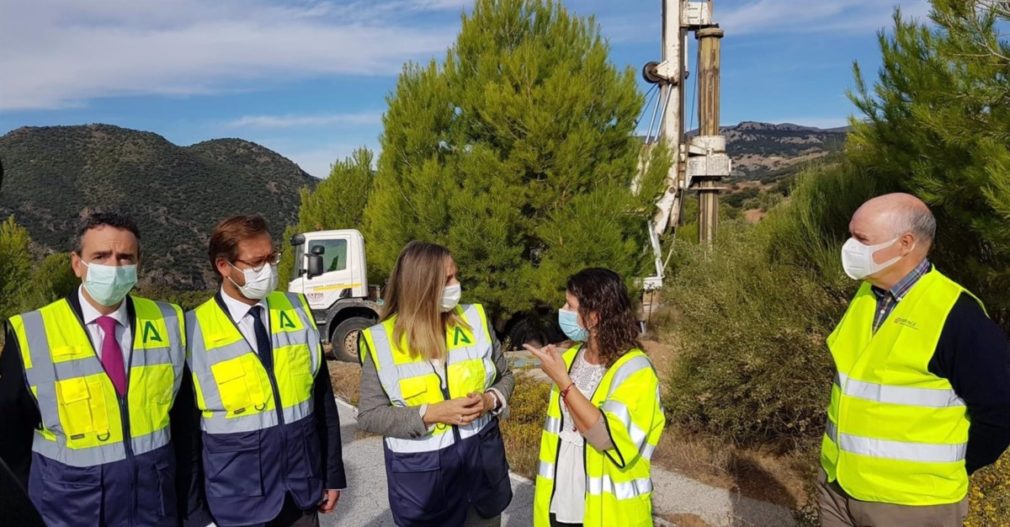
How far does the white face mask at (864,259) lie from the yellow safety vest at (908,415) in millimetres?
130

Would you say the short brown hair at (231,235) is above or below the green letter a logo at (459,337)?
above

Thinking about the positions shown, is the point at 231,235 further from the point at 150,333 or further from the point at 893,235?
the point at 893,235

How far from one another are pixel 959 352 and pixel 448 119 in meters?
10.6

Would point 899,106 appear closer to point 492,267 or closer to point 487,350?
point 487,350

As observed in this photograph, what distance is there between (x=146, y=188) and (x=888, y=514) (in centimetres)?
6292

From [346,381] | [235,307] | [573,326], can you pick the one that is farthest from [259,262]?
[346,381]

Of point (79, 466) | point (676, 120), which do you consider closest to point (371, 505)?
point (79, 466)

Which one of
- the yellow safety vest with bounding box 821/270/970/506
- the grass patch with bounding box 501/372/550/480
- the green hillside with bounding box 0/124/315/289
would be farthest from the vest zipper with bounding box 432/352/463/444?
the green hillside with bounding box 0/124/315/289

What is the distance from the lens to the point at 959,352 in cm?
209

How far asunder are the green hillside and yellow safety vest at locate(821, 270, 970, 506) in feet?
141

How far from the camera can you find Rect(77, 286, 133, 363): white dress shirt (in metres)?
2.17

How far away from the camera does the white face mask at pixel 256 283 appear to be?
2451 mm

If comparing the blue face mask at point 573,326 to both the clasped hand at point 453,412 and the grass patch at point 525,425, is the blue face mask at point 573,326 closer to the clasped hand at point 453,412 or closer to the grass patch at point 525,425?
the clasped hand at point 453,412

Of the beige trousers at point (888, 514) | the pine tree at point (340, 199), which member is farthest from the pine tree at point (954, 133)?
the pine tree at point (340, 199)
